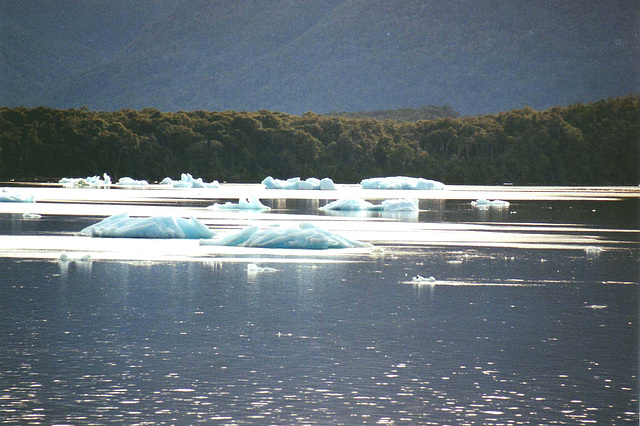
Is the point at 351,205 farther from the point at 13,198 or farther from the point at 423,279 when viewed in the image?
the point at 423,279

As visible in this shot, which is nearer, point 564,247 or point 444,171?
point 564,247

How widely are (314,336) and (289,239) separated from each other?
1269 centimetres

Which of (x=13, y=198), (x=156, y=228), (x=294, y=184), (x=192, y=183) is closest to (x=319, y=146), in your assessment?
(x=294, y=184)

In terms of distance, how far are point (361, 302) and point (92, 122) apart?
10392 centimetres

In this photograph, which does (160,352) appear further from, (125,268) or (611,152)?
(611,152)

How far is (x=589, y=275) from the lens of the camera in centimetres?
2197

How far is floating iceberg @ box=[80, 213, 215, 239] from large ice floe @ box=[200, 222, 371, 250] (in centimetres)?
125

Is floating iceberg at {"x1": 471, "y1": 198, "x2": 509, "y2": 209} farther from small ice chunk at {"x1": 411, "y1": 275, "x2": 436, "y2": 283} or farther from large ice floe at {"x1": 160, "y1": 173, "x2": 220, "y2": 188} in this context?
small ice chunk at {"x1": 411, "y1": 275, "x2": 436, "y2": 283}

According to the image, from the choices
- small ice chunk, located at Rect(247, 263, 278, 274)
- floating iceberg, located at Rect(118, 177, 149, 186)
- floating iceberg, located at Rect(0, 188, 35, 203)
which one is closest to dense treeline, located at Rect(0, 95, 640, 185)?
floating iceberg, located at Rect(118, 177, 149, 186)

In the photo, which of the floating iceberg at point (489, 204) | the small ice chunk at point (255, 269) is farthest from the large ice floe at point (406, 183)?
the small ice chunk at point (255, 269)

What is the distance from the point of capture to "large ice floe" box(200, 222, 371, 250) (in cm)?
2673

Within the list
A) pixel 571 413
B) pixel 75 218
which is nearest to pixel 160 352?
pixel 571 413

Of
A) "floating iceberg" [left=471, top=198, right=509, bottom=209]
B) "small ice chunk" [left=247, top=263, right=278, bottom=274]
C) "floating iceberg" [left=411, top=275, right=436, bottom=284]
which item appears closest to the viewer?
"floating iceberg" [left=411, top=275, right=436, bottom=284]

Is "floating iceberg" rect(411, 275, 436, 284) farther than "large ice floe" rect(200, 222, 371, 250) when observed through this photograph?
No
